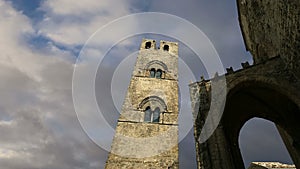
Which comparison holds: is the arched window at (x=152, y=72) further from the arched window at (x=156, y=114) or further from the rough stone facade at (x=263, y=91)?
the rough stone facade at (x=263, y=91)

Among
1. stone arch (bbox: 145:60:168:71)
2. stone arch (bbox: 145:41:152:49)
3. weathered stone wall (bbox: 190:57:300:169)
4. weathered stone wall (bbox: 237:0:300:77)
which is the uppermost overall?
stone arch (bbox: 145:41:152:49)

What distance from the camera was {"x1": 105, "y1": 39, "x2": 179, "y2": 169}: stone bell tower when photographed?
12633 mm

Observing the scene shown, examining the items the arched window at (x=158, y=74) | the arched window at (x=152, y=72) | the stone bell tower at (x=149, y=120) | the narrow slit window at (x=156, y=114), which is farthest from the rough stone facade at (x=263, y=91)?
the arched window at (x=152, y=72)

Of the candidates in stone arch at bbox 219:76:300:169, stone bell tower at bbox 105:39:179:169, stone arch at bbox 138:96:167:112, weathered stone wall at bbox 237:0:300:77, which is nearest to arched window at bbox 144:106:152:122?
stone bell tower at bbox 105:39:179:169

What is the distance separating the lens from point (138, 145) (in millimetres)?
13203

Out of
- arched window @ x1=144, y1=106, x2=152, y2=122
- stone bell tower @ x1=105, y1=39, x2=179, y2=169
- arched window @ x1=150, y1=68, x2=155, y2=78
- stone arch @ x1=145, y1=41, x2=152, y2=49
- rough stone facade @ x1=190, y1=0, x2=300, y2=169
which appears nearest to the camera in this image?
rough stone facade @ x1=190, y1=0, x2=300, y2=169

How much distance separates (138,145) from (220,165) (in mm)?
7907

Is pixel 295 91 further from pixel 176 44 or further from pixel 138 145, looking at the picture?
pixel 176 44

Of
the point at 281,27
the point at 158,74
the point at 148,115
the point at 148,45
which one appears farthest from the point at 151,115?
the point at 281,27

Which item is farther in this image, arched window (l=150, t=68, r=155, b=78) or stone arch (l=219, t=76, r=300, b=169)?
arched window (l=150, t=68, r=155, b=78)

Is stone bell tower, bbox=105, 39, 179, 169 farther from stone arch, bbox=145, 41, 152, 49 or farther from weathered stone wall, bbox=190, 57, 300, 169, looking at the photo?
weathered stone wall, bbox=190, 57, 300, 169

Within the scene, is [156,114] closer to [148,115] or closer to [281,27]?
[148,115]

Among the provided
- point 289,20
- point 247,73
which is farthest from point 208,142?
point 289,20

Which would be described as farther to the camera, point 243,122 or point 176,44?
point 176,44
